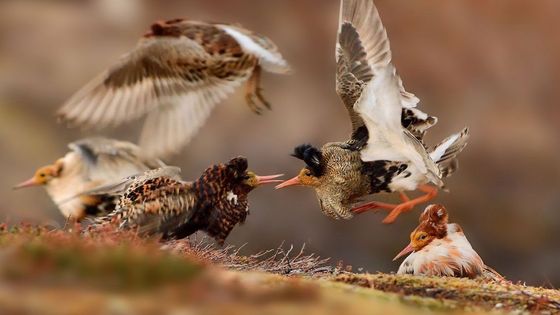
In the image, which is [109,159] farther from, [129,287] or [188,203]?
[129,287]

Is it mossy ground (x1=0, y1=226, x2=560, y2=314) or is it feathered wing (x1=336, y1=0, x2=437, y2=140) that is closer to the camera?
mossy ground (x1=0, y1=226, x2=560, y2=314)

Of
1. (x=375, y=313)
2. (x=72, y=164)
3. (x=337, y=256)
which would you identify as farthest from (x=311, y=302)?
(x=337, y=256)

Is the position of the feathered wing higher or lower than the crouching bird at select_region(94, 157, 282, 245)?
higher

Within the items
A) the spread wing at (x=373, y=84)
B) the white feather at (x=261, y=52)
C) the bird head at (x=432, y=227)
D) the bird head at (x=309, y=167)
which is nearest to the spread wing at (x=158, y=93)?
the white feather at (x=261, y=52)

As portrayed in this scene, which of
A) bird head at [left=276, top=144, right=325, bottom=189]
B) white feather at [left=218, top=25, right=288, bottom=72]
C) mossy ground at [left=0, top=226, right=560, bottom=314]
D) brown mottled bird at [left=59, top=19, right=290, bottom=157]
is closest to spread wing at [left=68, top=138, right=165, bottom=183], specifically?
brown mottled bird at [left=59, top=19, right=290, bottom=157]

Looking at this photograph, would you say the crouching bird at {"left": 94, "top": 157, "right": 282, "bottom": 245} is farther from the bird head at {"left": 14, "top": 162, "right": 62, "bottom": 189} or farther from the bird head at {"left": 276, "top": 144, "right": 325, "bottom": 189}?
the bird head at {"left": 14, "top": 162, "right": 62, "bottom": 189}

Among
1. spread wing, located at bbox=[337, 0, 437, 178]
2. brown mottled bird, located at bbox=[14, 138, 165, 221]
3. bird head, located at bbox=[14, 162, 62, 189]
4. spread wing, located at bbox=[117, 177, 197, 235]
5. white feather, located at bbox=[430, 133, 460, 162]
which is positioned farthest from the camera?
bird head, located at bbox=[14, 162, 62, 189]

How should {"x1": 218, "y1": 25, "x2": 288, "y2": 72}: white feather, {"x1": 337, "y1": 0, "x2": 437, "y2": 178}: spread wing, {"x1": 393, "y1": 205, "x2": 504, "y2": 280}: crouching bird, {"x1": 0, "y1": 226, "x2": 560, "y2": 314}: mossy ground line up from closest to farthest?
{"x1": 0, "y1": 226, "x2": 560, "y2": 314}: mossy ground < {"x1": 337, "y1": 0, "x2": 437, "y2": 178}: spread wing < {"x1": 393, "y1": 205, "x2": 504, "y2": 280}: crouching bird < {"x1": 218, "y1": 25, "x2": 288, "y2": 72}: white feather
